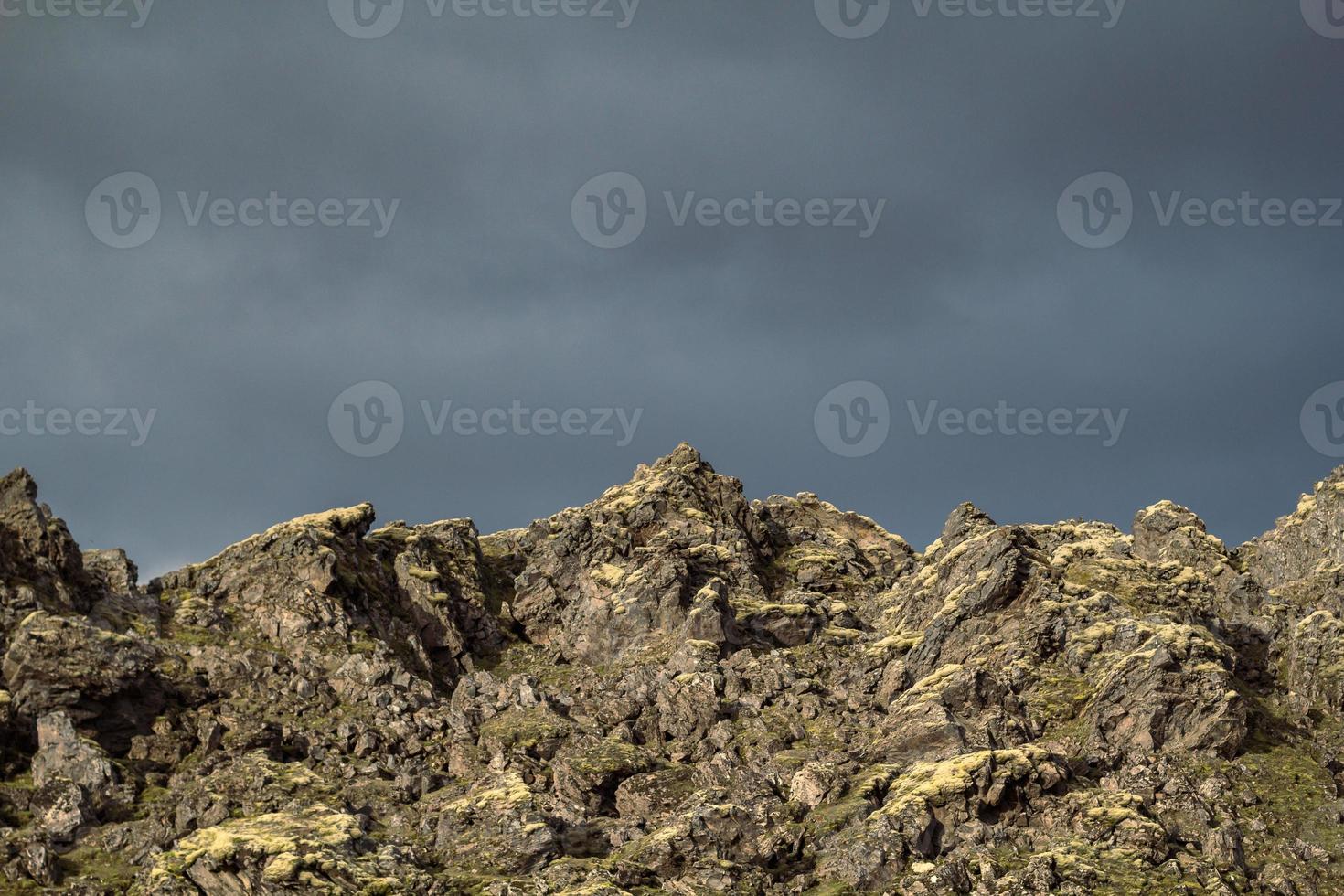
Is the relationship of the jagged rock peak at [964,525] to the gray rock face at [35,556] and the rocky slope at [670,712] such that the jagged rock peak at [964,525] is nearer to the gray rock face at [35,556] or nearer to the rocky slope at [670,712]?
the rocky slope at [670,712]

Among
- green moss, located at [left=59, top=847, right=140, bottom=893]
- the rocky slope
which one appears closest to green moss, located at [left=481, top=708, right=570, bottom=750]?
the rocky slope

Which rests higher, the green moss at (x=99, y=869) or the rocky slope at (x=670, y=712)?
the rocky slope at (x=670, y=712)

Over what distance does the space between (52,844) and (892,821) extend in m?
58.6

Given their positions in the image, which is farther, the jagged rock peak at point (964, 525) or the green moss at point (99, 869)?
the jagged rock peak at point (964, 525)

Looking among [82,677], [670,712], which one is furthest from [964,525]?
[82,677]

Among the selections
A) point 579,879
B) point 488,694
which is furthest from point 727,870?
point 488,694

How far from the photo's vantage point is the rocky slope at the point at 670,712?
244ft

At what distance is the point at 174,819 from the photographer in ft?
267

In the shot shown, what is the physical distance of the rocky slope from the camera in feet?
244

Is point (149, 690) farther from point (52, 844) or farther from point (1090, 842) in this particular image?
point (1090, 842)

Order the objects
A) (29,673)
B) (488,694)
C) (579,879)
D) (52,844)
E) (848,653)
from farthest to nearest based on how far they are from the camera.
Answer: (848,653) → (488,694) → (29,673) → (52,844) → (579,879)

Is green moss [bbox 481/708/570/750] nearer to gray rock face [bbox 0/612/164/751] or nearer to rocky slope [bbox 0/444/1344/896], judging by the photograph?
rocky slope [bbox 0/444/1344/896]

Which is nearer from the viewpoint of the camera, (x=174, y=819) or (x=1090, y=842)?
(x=1090, y=842)

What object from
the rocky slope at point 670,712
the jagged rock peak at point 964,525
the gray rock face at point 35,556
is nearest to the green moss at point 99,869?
the rocky slope at point 670,712
